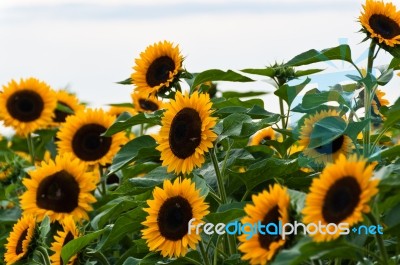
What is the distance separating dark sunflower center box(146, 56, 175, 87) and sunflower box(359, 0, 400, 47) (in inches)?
20.7

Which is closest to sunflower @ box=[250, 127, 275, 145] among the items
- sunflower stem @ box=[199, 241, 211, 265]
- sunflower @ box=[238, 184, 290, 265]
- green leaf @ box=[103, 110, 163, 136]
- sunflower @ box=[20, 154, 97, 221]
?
sunflower @ box=[20, 154, 97, 221]

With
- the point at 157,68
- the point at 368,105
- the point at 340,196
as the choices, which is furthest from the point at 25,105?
the point at 340,196

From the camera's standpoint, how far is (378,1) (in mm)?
2260

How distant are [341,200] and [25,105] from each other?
7.61ft

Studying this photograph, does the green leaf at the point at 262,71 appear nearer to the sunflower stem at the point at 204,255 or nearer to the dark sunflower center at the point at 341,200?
the sunflower stem at the point at 204,255

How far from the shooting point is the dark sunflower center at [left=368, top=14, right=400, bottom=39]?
2172 mm

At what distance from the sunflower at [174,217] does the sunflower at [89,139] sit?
126 centimetres

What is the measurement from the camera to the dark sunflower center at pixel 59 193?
2.81 m

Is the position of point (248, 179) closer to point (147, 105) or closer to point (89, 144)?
point (89, 144)

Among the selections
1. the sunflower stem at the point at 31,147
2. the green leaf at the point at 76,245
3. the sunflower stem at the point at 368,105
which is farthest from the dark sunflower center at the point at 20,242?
the sunflower stem at the point at 31,147

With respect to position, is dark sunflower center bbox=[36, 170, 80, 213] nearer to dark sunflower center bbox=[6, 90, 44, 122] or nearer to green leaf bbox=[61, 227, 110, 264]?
green leaf bbox=[61, 227, 110, 264]

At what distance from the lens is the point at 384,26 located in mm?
2203

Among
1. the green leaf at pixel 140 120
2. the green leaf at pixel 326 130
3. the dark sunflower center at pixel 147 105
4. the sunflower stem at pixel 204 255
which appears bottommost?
the sunflower stem at pixel 204 255

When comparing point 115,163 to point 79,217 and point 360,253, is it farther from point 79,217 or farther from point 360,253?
point 360,253
